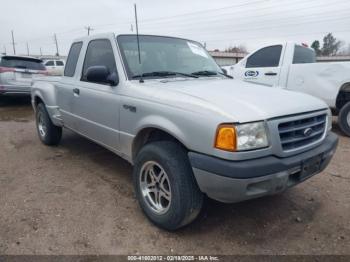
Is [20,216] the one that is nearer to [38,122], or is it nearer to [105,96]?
[105,96]

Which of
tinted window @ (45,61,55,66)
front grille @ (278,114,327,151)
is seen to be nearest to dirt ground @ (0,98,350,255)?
front grille @ (278,114,327,151)

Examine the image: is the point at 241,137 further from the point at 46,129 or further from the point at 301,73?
the point at 301,73

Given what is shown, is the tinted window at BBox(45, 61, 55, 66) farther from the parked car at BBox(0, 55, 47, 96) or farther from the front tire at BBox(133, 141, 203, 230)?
the front tire at BBox(133, 141, 203, 230)

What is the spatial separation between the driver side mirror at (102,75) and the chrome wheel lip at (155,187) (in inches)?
39.6

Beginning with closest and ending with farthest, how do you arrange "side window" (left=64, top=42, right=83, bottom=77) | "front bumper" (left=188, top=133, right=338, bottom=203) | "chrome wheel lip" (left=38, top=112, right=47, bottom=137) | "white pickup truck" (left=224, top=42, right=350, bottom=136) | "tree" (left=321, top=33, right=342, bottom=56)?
"front bumper" (left=188, top=133, right=338, bottom=203) < "side window" (left=64, top=42, right=83, bottom=77) < "chrome wheel lip" (left=38, top=112, right=47, bottom=137) < "white pickup truck" (left=224, top=42, right=350, bottom=136) < "tree" (left=321, top=33, right=342, bottom=56)

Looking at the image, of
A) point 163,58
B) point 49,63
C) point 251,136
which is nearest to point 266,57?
point 163,58

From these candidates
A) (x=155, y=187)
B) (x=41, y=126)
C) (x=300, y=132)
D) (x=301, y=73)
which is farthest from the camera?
(x=301, y=73)

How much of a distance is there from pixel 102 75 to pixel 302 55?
522 cm

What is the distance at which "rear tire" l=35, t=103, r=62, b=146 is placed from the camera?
5265mm

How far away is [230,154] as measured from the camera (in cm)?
222

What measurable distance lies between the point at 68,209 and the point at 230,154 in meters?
1.93

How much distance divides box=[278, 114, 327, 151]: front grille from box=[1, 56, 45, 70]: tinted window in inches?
366

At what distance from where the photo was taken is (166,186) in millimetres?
2836

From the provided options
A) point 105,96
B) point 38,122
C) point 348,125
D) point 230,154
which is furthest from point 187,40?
point 348,125
